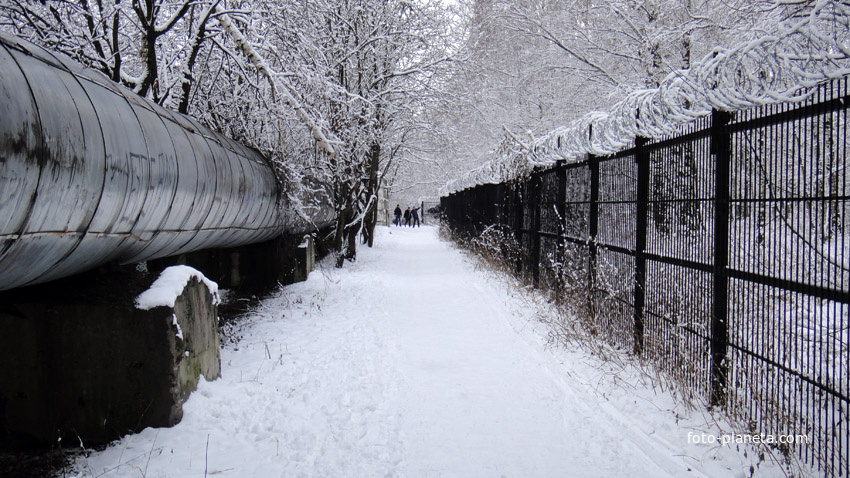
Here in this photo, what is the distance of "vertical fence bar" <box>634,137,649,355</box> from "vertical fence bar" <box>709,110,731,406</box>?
109cm

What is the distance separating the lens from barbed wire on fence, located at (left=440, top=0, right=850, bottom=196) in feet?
8.53

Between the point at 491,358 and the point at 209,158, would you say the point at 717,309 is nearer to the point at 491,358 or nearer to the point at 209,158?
the point at 491,358

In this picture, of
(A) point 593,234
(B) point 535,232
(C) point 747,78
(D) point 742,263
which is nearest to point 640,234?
(A) point 593,234

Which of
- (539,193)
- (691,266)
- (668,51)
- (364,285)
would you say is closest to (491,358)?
(691,266)

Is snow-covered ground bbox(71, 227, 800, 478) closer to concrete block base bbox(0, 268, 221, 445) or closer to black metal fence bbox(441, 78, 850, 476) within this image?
concrete block base bbox(0, 268, 221, 445)

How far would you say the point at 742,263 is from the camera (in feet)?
10.9

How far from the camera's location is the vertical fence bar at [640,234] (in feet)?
15.3

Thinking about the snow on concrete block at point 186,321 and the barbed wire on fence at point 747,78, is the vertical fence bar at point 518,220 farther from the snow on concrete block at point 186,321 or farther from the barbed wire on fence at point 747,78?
the snow on concrete block at point 186,321

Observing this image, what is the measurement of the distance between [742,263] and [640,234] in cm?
142

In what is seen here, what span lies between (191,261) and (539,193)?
5895 millimetres

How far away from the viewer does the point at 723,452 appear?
3117 mm

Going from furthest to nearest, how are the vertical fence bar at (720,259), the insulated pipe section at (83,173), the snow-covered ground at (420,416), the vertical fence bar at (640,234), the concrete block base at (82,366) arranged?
1. the vertical fence bar at (640,234)
2. the vertical fence bar at (720,259)
3. the concrete block base at (82,366)
4. the snow-covered ground at (420,416)
5. the insulated pipe section at (83,173)

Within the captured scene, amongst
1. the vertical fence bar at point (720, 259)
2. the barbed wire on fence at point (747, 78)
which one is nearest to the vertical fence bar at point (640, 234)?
the barbed wire on fence at point (747, 78)

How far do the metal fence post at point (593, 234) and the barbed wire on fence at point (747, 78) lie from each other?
72cm
